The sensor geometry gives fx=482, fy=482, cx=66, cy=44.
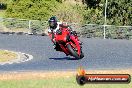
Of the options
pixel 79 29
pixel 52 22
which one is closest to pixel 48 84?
pixel 52 22

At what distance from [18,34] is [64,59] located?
17.8m

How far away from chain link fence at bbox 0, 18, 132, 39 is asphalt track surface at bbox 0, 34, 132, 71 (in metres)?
1.91

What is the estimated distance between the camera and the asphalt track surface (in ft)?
71.1

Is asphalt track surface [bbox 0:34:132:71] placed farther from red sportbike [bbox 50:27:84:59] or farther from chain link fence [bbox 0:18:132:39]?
chain link fence [bbox 0:18:132:39]

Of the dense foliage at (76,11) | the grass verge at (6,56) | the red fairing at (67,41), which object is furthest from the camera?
the dense foliage at (76,11)

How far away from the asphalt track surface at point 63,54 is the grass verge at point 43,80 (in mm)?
2458

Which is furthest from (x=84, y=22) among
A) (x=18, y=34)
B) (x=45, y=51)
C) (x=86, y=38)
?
(x=45, y=51)

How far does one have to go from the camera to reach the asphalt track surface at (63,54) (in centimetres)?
2167

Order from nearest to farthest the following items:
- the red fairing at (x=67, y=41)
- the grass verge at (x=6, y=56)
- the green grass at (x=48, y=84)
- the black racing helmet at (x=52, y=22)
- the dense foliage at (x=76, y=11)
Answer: the green grass at (x=48, y=84)
the black racing helmet at (x=52, y=22)
the red fairing at (x=67, y=41)
the grass verge at (x=6, y=56)
the dense foliage at (x=76, y=11)

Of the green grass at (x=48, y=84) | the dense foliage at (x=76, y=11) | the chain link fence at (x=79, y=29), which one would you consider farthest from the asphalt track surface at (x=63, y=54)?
the green grass at (x=48, y=84)

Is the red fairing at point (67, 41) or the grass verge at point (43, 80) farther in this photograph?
the red fairing at point (67, 41)

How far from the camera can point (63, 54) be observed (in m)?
27.3

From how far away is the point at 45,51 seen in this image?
96.2 ft

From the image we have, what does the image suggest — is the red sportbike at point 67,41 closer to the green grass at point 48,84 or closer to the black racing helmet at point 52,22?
the black racing helmet at point 52,22
